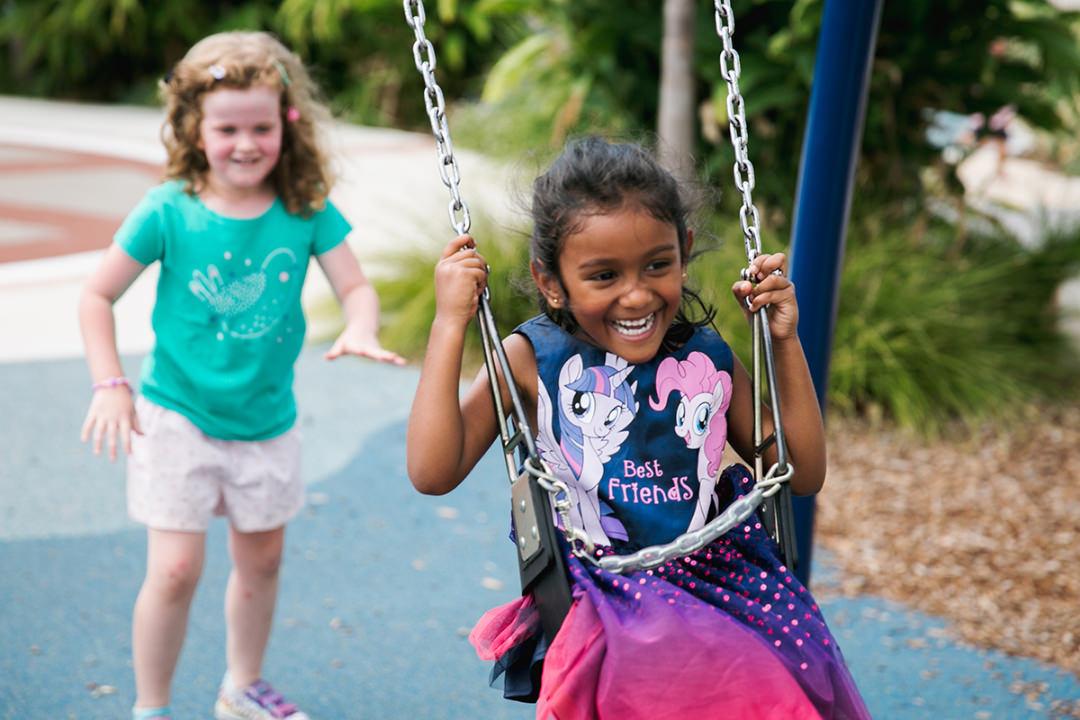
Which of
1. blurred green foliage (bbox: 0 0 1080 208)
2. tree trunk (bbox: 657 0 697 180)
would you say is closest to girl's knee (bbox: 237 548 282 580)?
blurred green foliage (bbox: 0 0 1080 208)

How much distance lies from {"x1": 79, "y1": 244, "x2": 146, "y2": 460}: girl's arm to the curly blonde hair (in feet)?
0.80

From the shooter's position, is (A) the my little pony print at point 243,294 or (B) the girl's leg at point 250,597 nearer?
(A) the my little pony print at point 243,294

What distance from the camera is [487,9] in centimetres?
755

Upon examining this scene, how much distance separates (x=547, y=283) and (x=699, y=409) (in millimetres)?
322

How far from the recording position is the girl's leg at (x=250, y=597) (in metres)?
3.09

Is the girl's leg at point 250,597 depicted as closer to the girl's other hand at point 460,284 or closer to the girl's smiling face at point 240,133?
the girl's smiling face at point 240,133

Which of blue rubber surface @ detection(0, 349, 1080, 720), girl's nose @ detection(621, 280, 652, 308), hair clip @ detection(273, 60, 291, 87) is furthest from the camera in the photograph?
blue rubber surface @ detection(0, 349, 1080, 720)

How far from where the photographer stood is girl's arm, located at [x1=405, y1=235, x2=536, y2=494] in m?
2.13

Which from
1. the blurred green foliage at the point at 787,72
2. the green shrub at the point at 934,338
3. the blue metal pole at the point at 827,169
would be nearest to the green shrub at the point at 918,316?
the green shrub at the point at 934,338

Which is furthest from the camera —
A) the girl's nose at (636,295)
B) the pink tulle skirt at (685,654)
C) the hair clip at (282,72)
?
the hair clip at (282,72)

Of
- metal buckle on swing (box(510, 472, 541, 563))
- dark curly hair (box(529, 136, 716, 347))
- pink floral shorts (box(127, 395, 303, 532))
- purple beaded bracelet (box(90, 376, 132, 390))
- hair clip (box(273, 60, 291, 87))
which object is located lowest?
pink floral shorts (box(127, 395, 303, 532))

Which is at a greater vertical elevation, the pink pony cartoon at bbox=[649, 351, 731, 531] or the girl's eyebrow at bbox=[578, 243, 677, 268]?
the girl's eyebrow at bbox=[578, 243, 677, 268]

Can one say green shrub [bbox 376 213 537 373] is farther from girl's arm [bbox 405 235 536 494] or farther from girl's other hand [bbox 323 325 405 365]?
girl's arm [bbox 405 235 536 494]

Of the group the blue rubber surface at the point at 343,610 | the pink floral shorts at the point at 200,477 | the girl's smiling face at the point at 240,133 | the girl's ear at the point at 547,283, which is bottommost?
the blue rubber surface at the point at 343,610
